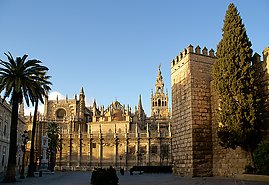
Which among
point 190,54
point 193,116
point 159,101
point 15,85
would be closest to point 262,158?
point 193,116

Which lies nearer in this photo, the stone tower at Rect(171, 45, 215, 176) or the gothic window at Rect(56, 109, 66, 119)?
the stone tower at Rect(171, 45, 215, 176)

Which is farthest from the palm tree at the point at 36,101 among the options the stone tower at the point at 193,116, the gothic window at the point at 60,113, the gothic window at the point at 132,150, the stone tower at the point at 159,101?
the stone tower at the point at 159,101

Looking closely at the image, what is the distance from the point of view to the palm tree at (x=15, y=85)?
2348 centimetres

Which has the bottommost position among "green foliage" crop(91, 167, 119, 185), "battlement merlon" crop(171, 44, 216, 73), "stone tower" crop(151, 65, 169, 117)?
"green foliage" crop(91, 167, 119, 185)

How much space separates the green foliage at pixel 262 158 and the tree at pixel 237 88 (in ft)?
5.33

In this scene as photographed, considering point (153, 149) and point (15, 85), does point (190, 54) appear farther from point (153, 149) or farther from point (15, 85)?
point (153, 149)

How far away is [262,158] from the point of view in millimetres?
14984

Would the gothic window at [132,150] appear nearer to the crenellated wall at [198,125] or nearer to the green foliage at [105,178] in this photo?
the crenellated wall at [198,125]

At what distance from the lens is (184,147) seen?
2191cm

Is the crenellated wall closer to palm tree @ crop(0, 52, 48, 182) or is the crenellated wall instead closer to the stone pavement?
the stone pavement

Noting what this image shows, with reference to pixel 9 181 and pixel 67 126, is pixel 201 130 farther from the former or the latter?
pixel 67 126

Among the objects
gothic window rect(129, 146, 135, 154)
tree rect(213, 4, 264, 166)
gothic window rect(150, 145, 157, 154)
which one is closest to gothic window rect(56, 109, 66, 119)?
gothic window rect(129, 146, 135, 154)

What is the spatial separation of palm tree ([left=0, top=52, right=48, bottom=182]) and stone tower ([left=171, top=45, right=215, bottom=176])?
1231 cm

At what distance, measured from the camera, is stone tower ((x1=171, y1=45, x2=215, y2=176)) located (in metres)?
20.9
